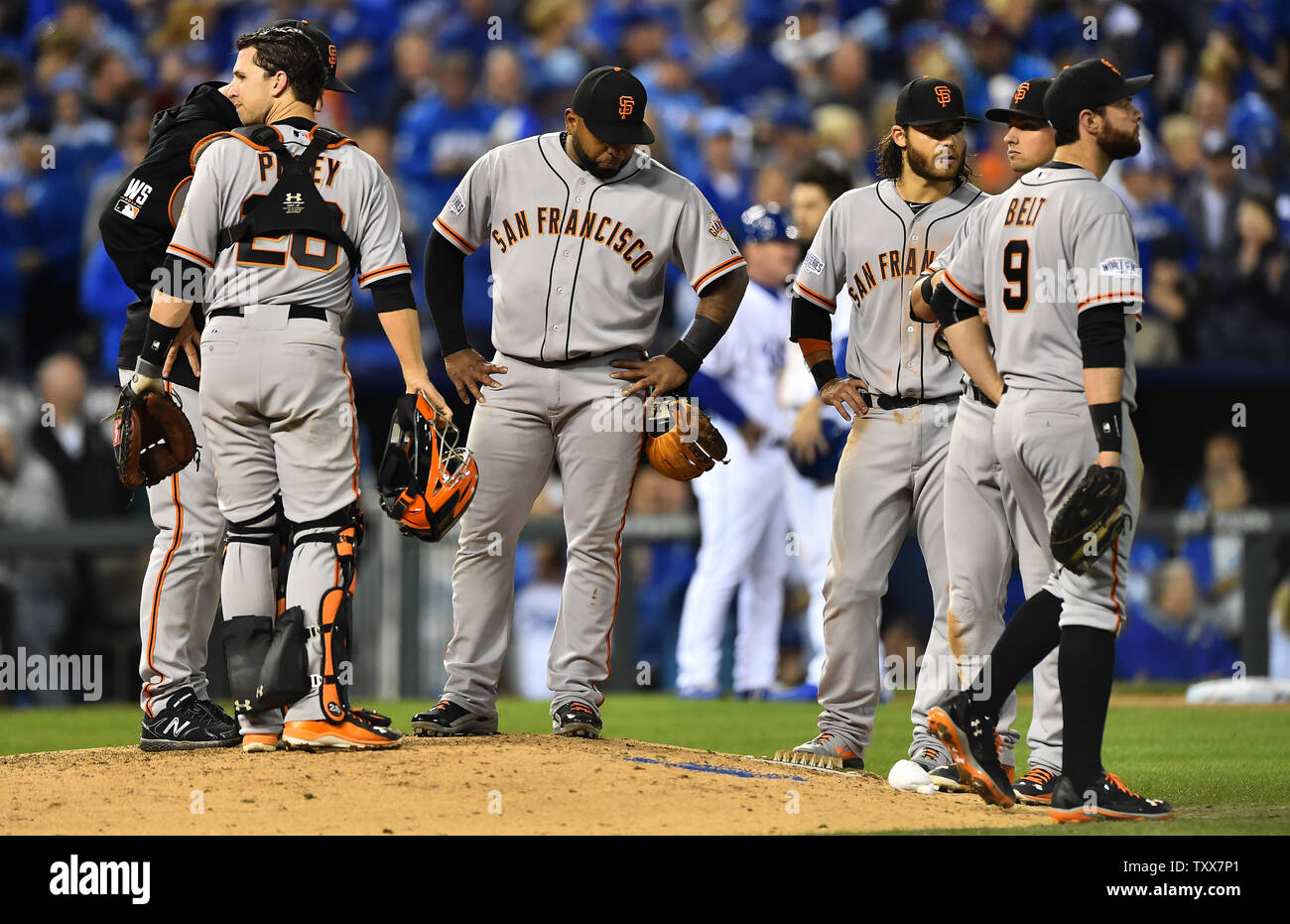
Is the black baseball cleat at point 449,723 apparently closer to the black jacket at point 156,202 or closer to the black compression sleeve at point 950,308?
the black jacket at point 156,202

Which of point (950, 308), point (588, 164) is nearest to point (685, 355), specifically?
point (588, 164)

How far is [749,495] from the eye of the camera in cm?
921

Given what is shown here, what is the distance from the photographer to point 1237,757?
6656mm

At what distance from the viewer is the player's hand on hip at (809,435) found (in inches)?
344

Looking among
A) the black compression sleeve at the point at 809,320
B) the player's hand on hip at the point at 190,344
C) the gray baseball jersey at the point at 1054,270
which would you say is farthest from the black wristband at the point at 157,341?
the gray baseball jersey at the point at 1054,270

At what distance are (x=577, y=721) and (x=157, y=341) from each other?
1894mm

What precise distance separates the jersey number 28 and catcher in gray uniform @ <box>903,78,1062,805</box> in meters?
0.21

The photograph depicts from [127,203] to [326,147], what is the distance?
0.84 metres

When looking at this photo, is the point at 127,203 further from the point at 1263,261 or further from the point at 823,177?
the point at 1263,261

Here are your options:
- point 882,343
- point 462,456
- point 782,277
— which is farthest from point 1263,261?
point 462,456

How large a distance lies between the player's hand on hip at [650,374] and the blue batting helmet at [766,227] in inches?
134

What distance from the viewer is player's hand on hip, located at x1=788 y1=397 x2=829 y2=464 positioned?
8.75m

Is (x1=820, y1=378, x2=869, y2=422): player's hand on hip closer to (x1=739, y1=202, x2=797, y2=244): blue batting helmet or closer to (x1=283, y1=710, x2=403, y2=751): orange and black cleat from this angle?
(x1=283, y1=710, x2=403, y2=751): orange and black cleat

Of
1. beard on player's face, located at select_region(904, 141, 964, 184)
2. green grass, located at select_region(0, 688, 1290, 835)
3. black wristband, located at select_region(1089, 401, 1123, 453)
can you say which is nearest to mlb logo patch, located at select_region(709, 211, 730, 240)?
beard on player's face, located at select_region(904, 141, 964, 184)
